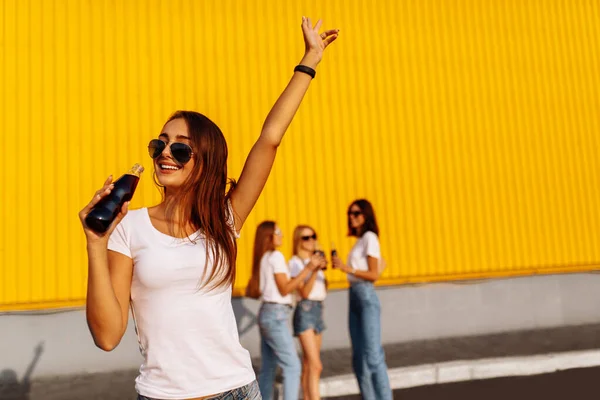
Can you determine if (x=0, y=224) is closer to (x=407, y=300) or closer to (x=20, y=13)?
(x=20, y=13)

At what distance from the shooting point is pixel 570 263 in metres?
9.62

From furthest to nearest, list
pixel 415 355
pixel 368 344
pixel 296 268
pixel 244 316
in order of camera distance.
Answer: pixel 244 316 → pixel 415 355 → pixel 296 268 → pixel 368 344

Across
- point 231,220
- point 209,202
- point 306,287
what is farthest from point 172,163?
point 306,287

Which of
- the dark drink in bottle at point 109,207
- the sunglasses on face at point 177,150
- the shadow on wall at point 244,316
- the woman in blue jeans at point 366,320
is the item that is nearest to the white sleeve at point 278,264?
the woman in blue jeans at point 366,320

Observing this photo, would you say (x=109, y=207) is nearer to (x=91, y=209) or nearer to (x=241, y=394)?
(x=91, y=209)

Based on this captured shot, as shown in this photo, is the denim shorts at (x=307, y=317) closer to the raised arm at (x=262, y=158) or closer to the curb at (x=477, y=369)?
A: the curb at (x=477, y=369)

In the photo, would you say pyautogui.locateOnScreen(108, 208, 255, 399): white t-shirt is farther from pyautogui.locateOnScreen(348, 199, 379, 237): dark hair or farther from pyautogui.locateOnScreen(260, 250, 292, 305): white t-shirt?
pyautogui.locateOnScreen(348, 199, 379, 237): dark hair

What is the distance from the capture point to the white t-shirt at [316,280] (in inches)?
197

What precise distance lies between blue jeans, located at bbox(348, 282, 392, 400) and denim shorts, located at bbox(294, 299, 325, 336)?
310mm

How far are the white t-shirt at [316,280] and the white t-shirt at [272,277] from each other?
24cm

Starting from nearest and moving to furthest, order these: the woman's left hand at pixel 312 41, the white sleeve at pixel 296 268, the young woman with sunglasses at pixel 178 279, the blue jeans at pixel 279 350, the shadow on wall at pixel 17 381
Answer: the young woman with sunglasses at pixel 178 279 → the woman's left hand at pixel 312 41 → the blue jeans at pixel 279 350 → the white sleeve at pixel 296 268 → the shadow on wall at pixel 17 381

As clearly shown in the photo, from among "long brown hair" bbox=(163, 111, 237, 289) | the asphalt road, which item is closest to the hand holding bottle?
"long brown hair" bbox=(163, 111, 237, 289)

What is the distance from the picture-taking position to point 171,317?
150 cm

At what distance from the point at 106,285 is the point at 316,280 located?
12.5 feet
